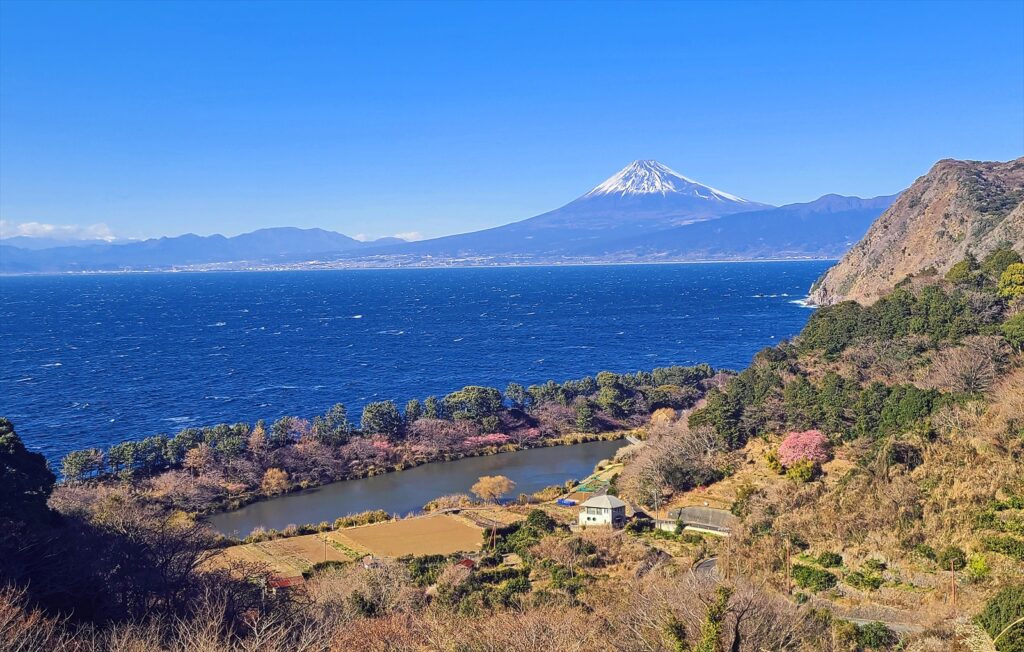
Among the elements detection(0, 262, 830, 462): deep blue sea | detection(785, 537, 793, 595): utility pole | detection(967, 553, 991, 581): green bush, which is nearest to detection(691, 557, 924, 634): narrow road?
detection(785, 537, 793, 595): utility pole

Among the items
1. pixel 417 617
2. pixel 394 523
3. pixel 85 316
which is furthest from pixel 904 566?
pixel 85 316

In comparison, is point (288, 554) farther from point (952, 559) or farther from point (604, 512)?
point (952, 559)

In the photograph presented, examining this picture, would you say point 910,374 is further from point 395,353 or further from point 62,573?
point 395,353

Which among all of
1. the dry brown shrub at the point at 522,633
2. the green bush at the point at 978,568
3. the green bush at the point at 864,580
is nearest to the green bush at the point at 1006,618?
the green bush at the point at 978,568

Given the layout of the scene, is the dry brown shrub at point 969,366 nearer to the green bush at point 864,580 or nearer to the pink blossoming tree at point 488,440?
the green bush at point 864,580

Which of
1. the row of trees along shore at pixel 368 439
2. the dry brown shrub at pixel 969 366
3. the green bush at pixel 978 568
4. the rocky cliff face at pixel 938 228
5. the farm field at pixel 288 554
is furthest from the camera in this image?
the rocky cliff face at pixel 938 228
